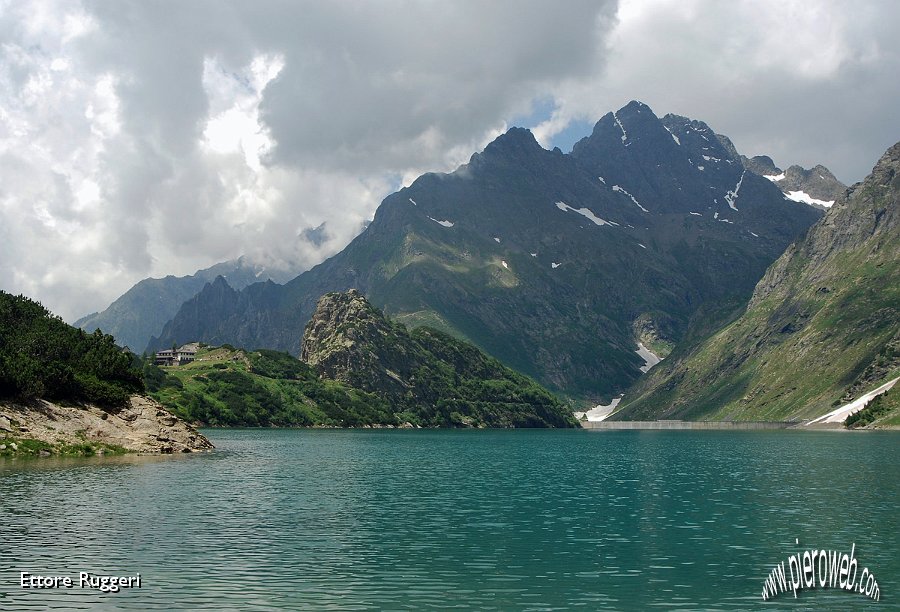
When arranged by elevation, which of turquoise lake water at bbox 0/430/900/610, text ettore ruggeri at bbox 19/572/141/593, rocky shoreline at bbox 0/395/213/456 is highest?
rocky shoreline at bbox 0/395/213/456

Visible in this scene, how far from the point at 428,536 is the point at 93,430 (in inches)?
3713

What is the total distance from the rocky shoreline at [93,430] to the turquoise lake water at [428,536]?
9209 millimetres

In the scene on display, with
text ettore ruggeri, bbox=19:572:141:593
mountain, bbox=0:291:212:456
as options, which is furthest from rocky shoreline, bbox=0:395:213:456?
text ettore ruggeri, bbox=19:572:141:593

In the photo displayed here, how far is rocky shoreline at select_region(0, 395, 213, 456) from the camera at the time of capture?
121688 millimetres

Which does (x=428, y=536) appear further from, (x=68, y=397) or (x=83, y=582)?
(x=68, y=397)

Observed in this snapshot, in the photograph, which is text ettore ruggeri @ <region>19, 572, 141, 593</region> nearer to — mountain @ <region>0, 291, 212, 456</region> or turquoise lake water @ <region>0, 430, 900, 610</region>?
turquoise lake water @ <region>0, 430, 900, 610</region>

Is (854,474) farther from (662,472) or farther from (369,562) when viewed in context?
(369,562)

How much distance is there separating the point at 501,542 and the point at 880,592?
1022 inches

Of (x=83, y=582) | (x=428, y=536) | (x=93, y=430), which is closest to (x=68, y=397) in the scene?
(x=93, y=430)

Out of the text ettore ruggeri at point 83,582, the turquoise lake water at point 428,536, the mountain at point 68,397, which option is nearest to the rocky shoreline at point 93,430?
the mountain at point 68,397

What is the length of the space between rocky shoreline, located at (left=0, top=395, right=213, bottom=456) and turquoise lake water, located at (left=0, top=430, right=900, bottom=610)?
921 centimetres

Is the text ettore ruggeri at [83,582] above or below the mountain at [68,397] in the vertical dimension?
below

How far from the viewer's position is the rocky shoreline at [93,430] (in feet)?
399

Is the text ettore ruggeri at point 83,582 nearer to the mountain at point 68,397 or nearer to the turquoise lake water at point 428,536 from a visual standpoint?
the turquoise lake water at point 428,536
